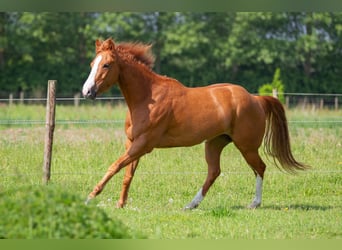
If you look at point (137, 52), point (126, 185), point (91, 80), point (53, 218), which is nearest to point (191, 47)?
point (137, 52)

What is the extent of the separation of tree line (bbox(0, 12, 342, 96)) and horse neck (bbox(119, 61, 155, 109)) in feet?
77.8

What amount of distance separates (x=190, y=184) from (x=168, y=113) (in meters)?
2.06

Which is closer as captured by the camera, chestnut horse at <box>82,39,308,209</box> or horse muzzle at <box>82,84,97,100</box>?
horse muzzle at <box>82,84,97,100</box>

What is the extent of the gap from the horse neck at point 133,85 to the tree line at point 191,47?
2372cm

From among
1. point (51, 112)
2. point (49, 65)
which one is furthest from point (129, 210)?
point (49, 65)

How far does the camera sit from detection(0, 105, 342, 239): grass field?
6.39 meters

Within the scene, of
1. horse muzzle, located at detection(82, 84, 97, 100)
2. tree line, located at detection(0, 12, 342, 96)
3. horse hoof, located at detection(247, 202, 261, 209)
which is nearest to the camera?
horse muzzle, located at detection(82, 84, 97, 100)

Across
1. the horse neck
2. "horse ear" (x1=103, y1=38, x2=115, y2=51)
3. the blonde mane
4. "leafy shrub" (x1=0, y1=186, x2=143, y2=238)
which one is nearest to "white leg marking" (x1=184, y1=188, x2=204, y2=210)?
the horse neck

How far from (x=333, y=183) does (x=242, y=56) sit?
23984 mm

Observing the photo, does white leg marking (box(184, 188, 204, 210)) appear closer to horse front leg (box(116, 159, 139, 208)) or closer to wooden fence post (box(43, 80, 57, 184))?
horse front leg (box(116, 159, 139, 208))

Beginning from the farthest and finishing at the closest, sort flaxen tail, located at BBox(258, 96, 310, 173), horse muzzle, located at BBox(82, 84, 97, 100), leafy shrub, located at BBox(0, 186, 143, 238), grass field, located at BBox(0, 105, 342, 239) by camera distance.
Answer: flaxen tail, located at BBox(258, 96, 310, 173) → horse muzzle, located at BBox(82, 84, 97, 100) → grass field, located at BBox(0, 105, 342, 239) → leafy shrub, located at BBox(0, 186, 143, 238)

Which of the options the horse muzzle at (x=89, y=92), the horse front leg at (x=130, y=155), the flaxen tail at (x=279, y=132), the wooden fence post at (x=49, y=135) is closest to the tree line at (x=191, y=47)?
the wooden fence post at (x=49, y=135)

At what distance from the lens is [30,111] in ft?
61.5

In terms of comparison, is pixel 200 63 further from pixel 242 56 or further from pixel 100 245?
pixel 100 245
